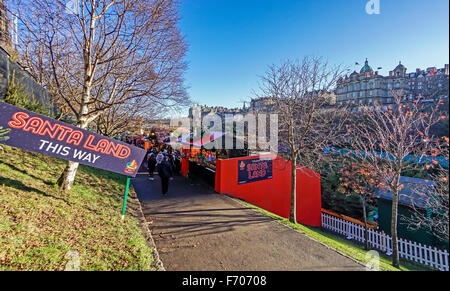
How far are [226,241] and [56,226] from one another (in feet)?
11.7

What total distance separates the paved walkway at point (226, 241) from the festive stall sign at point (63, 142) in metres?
2.03

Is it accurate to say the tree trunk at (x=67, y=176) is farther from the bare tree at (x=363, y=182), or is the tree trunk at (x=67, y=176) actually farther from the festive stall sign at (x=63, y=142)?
the bare tree at (x=363, y=182)

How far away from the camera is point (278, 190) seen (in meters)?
10.4

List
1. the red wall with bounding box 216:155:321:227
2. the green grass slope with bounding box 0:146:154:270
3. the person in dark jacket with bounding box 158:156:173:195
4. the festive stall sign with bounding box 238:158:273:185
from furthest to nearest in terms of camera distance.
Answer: the festive stall sign with bounding box 238:158:273:185, the red wall with bounding box 216:155:321:227, the person in dark jacket with bounding box 158:156:173:195, the green grass slope with bounding box 0:146:154:270

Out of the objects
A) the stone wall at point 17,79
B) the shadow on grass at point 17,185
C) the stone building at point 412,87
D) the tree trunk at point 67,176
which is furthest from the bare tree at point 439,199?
the stone wall at point 17,79

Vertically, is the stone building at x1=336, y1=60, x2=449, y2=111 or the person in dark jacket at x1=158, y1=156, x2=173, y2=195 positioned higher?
the stone building at x1=336, y1=60, x2=449, y2=111

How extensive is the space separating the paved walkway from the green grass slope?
650 mm

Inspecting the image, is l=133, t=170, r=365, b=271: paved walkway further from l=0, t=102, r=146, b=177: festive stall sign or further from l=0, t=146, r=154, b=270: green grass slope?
l=0, t=102, r=146, b=177: festive stall sign

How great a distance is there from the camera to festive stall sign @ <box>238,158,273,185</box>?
363 inches

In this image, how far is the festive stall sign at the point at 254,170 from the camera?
9.21 meters

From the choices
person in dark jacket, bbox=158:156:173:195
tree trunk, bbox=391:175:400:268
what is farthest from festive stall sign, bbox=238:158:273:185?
tree trunk, bbox=391:175:400:268

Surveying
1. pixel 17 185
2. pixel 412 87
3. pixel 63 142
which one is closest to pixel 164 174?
pixel 17 185
